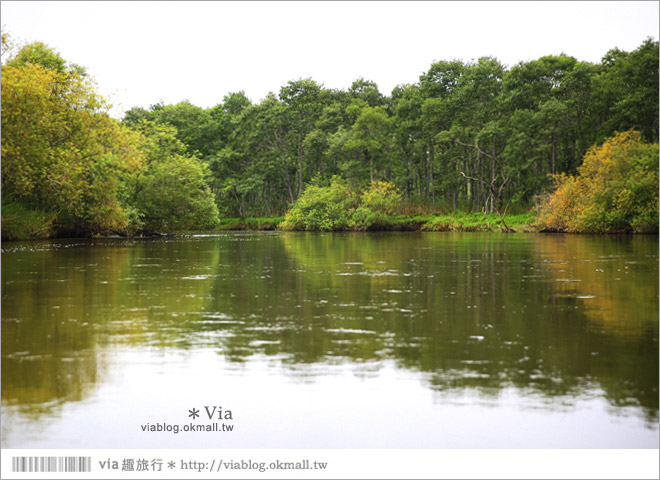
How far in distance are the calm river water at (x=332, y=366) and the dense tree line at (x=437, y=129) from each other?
126 ft

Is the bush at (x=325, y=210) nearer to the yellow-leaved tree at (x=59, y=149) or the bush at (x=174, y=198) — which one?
the bush at (x=174, y=198)

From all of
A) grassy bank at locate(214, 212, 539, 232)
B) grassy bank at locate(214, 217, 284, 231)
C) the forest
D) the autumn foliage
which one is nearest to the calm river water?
the forest

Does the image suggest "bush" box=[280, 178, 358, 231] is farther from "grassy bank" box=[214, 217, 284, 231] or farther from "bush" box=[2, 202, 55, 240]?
"bush" box=[2, 202, 55, 240]

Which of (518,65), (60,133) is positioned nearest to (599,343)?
(60,133)

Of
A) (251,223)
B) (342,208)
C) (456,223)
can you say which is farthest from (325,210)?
(456,223)

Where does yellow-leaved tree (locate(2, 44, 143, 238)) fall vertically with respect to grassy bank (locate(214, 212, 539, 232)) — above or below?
above

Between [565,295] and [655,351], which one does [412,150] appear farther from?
[655,351]

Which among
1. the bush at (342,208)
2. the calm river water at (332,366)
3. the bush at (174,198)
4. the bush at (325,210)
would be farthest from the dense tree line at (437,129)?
the calm river water at (332,366)

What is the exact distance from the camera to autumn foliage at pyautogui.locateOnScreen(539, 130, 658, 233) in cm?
4234

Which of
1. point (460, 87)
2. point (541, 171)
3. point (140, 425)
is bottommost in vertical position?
point (140, 425)

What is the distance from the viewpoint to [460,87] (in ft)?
231

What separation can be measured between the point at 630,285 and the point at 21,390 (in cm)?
1186

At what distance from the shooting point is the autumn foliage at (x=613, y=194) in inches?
1667

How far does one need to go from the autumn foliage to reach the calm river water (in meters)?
32.4
